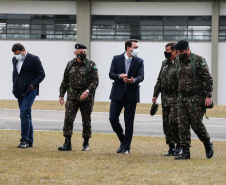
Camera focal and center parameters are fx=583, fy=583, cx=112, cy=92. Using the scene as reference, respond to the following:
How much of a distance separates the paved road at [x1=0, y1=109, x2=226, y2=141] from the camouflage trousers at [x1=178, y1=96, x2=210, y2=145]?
5.11 meters

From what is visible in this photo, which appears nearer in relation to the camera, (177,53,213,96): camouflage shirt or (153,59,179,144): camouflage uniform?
(177,53,213,96): camouflage shirt

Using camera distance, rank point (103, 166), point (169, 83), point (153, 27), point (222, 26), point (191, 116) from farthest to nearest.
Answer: point (153, 27), point (222, 26), point (169, 83), point (191, 116), point (103, 166)

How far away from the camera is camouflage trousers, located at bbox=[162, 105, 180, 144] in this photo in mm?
9531

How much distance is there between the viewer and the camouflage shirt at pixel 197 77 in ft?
28.5

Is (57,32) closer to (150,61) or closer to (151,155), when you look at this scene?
(150,61)

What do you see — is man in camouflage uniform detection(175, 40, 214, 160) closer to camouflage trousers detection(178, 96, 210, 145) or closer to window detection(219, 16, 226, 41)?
camouflage trousers detection(178, 96, 210, 145)

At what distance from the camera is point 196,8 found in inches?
1252

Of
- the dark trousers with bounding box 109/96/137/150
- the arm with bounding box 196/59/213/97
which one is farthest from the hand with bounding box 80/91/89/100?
the arm with bounding box 196/59/213/97

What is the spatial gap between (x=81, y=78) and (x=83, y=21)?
22.3 metres

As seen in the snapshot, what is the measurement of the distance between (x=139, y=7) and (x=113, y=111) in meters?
22.7

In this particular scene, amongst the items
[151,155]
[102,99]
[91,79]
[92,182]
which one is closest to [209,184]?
[92,182]

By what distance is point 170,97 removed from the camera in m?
9.55

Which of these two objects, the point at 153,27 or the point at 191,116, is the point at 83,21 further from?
the point at 191,116

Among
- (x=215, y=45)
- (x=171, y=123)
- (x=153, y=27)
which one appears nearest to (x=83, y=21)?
(x=153, y=27)
